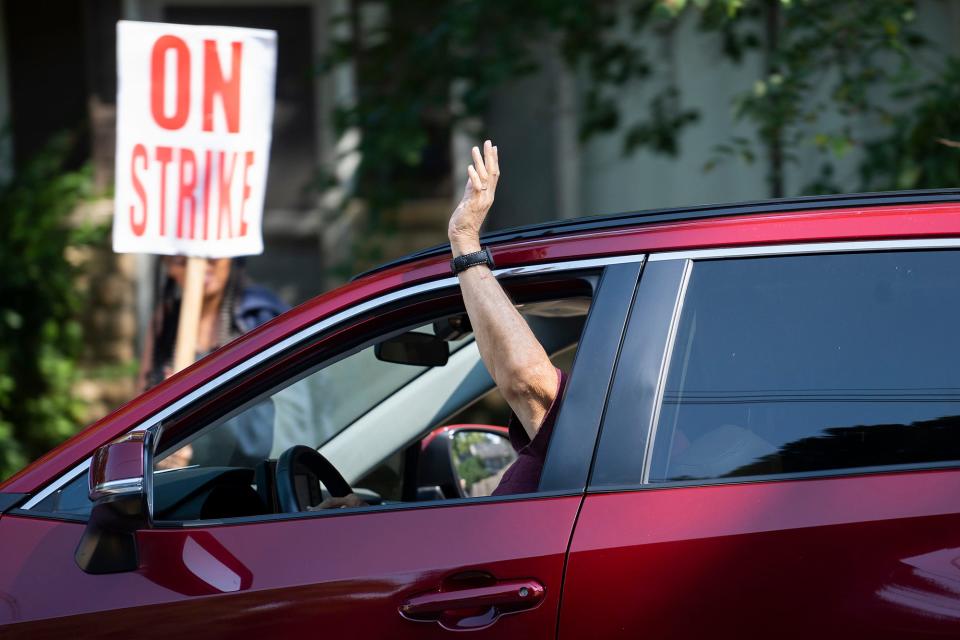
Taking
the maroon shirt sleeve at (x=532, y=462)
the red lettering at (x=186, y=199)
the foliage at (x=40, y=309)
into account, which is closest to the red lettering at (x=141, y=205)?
the red lettering at (x=186, y=199)

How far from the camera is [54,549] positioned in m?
2.27

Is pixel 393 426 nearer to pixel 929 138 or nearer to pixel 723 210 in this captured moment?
pixel 723 210

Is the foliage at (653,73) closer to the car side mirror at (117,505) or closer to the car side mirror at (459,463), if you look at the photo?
the car side mirror at (459,463)

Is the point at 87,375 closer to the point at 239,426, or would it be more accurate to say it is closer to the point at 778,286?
the point at 239,426

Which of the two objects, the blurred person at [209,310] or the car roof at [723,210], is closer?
the car roof at [723,210]

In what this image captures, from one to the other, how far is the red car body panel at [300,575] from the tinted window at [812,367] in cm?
30

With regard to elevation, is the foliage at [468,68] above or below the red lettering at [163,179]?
above

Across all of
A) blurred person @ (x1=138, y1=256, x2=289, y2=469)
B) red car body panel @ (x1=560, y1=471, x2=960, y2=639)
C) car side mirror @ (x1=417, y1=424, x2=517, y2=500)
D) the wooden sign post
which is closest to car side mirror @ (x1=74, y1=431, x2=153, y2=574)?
red car body panel @ (x1=560, y1=471, x2=960, y2=639)

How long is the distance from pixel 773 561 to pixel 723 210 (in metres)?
Answer: 0.72

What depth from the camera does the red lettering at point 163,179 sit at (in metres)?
3.91

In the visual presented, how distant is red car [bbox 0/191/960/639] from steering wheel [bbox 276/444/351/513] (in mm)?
89

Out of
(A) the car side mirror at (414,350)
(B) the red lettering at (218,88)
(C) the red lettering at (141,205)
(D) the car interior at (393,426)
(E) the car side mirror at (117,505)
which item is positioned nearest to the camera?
(E) the car side mirror at (117,505)

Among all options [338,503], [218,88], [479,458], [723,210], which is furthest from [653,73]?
[338,503]

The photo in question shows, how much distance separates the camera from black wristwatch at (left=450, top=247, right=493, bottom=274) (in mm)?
2303
